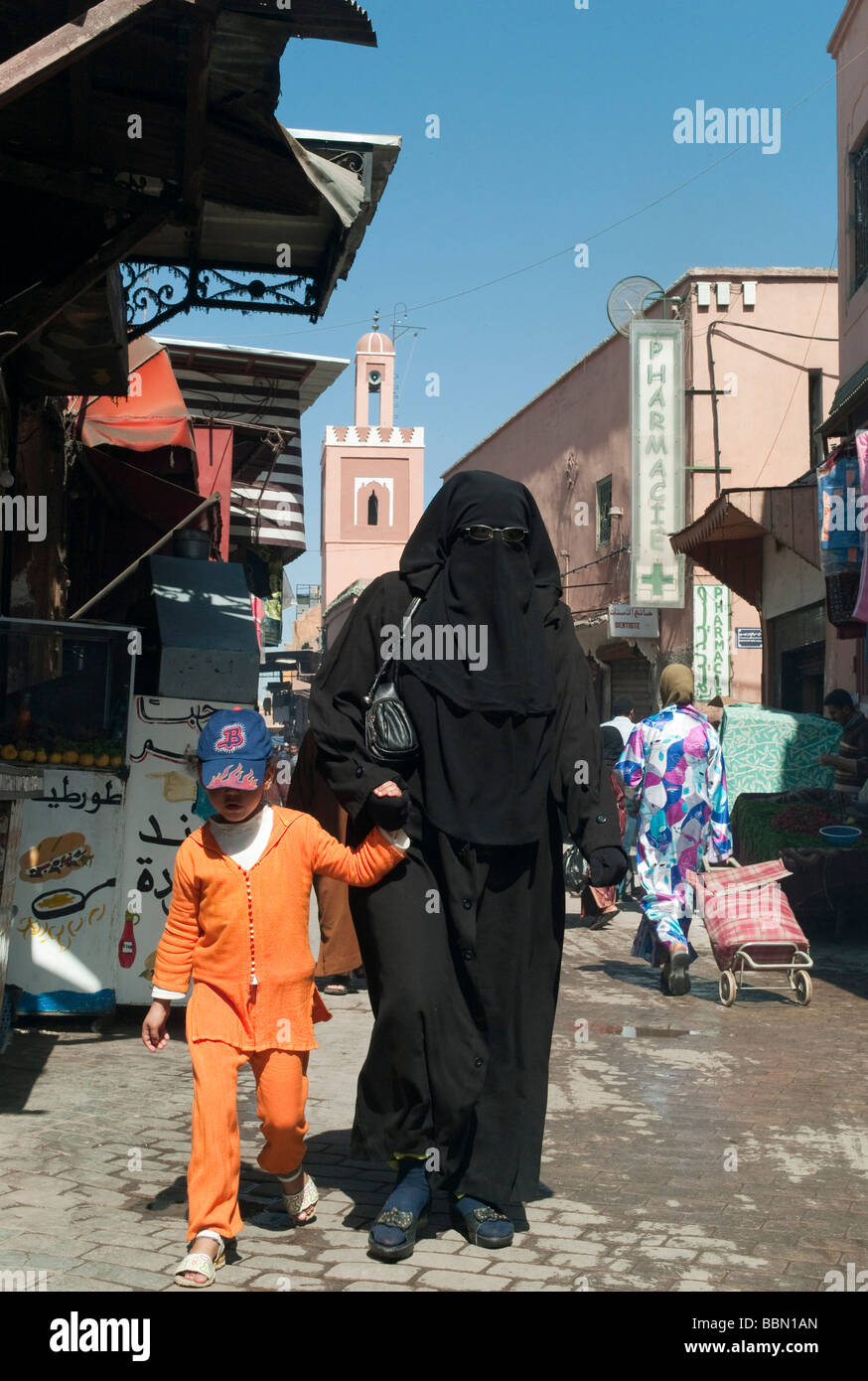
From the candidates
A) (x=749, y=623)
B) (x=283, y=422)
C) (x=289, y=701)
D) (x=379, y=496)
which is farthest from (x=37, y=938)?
(x=379, y=496)

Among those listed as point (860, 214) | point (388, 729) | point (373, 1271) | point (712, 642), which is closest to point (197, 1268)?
point (373, 1271)

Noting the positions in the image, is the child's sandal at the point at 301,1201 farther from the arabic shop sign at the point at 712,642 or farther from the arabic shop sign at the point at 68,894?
the arabic shop sign at the point at 712,642

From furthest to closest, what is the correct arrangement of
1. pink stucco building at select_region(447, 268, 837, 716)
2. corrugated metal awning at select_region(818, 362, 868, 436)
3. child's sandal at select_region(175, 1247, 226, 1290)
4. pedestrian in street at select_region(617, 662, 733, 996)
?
pink stucco building at select_region(447, 268, 837, 716)
corrugated metal awning at select_region(818, 362, 868, 436)
pedestrian in street at select_region(617, 662, 733, 996)
child's sandal at select_region(175, 1247, 226, 1290)

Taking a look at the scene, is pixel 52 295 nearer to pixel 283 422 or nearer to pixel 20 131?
pixel 20 131

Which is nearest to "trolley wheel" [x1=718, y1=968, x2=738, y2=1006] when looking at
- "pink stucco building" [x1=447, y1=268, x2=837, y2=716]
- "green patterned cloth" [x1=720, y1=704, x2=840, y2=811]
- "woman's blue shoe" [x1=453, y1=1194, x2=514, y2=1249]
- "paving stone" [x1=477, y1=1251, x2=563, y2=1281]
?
"woman's blue shoe" [x1=453, y1=1194, x2=514, y2=1249]

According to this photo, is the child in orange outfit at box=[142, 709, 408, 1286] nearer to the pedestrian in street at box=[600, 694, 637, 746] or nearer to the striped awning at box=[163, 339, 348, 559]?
the pedestrian in street at box=[600, 694, 637, 746]

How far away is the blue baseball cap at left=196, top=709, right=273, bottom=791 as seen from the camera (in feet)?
11.7

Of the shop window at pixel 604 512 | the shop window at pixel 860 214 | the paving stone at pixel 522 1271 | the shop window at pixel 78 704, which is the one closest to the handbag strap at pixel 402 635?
the paving stone at pixel 522 1271

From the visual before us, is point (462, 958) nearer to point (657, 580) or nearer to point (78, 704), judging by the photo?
point (78, 704)

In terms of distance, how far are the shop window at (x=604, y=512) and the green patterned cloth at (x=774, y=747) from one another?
11.6m

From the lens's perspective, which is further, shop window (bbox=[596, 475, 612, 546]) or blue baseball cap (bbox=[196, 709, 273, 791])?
shop window (bbox=[596, 475, 612, 546])

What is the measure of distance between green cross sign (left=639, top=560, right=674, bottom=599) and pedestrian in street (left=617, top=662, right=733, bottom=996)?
37.3 feet

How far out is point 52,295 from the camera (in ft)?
19.1

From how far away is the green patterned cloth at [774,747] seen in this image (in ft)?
40.4
